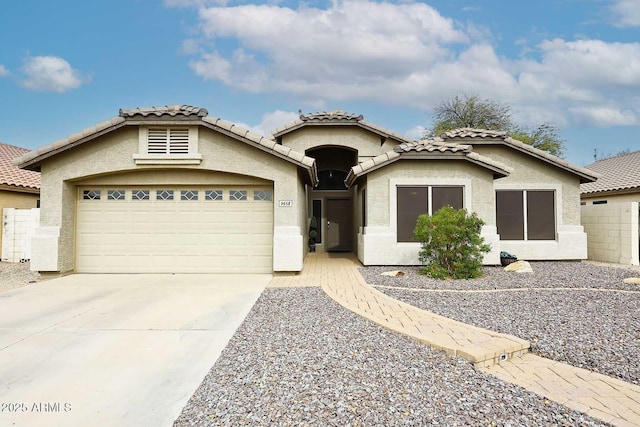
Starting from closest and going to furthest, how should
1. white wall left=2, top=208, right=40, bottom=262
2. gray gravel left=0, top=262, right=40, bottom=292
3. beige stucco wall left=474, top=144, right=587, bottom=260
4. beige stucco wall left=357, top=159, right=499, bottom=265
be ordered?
1. gray gravel left=0, top=262, right=40, bottom=292
2. beige stucco wall left=357, top=159, right=499, bottom=265
3. beige stucco wall left=474, top=144, right=587, bottom=260
4. white wall left=2, top=208, right=40, bottom=262

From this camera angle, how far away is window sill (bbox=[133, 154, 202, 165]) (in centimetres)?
953

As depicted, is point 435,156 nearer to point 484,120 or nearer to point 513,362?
point 513,362

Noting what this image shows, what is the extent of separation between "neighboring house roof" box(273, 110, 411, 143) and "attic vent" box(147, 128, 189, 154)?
Answer: 19.5 ft

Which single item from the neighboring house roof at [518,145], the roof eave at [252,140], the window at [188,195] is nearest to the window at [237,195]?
the window at [188,195]

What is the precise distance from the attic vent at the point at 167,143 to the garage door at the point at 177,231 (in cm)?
121

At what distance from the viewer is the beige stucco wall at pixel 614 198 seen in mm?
14391

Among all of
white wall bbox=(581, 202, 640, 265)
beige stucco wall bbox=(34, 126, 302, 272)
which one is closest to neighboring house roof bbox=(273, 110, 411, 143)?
beige stucco wall bbox=(34, 126, 302, 272)

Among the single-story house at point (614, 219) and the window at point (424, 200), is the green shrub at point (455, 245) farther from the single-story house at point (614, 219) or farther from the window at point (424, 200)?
the single-story house at point (614, 219)

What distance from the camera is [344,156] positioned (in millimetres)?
16484

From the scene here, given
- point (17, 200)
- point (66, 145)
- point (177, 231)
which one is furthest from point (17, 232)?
point (177, 231)

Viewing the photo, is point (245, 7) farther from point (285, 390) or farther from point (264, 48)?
point (285, 390)

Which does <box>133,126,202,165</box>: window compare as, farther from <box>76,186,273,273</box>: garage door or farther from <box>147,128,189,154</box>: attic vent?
<box>76,186,273,273</box>: garage door

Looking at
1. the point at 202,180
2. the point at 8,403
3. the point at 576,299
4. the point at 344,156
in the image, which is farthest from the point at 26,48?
the point at 576,299

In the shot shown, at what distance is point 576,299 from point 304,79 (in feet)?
91.1
